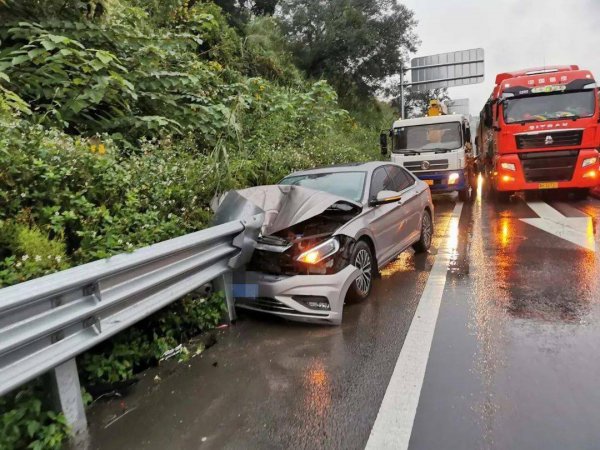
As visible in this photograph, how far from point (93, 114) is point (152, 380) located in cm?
494

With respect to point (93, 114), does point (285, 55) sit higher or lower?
higher

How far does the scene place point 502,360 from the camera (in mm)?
3514

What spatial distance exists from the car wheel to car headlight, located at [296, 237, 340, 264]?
34cm

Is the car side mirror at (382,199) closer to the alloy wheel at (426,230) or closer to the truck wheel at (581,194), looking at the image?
the alloy wheel at (426,230)

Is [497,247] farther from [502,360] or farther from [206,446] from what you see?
[206,446]

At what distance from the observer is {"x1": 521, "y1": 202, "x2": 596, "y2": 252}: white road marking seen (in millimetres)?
7492

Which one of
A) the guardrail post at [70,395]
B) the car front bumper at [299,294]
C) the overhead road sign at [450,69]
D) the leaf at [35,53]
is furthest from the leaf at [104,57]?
the overhead road sign at [450,69]

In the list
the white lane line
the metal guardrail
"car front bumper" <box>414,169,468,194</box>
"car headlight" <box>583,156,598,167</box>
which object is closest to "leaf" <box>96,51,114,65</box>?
the metal guardrail

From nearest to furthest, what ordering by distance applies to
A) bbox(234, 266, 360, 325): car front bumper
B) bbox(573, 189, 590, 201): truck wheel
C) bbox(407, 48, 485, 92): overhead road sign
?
1. bbox(234, 266, 360, 325): car front bumper
2. bbox(573, 189, 590, 201): truck wheel
3. bbox(407, 48, 485, 92): overhead road sign

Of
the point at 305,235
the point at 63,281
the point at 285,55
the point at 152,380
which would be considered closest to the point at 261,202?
the point at 305,235

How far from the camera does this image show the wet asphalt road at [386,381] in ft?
8.90

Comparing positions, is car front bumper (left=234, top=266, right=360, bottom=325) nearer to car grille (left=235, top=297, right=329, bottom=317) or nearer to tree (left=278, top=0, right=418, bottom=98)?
car grille (left=235, top=297, right=329, bottom=317)

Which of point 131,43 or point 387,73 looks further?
point 387,73

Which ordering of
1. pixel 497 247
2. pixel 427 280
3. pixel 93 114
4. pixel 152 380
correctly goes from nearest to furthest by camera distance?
pixel 152 380 → pixel 427 280 → pixel 93 114 → pixel 497 247
